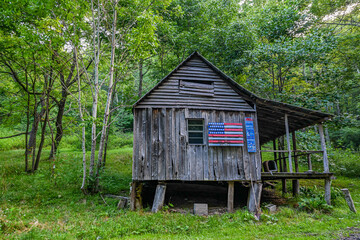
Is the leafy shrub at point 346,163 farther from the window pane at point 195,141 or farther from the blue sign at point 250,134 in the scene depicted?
the window pane at point 195,141

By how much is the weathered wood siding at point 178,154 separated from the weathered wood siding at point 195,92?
1.23ft

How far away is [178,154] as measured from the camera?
9125 mm

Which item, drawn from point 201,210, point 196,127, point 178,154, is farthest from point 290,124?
point 201,210

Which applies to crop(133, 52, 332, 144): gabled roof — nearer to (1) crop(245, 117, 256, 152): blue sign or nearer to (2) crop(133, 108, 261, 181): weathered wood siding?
(1) crop(245, 117, 256, 152): blue sign

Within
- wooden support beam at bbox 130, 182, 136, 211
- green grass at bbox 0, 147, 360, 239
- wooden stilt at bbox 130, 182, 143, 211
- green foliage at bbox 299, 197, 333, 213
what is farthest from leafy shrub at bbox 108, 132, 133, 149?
green foliage at bbox 299, 197, 333, 213

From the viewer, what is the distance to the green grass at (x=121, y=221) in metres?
6.38

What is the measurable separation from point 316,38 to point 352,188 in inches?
364

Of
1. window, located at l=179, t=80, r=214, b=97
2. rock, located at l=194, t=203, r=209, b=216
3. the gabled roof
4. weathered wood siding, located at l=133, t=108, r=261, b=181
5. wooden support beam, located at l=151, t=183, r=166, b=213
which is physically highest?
window, located at l=179, t=80, r=214, b=97

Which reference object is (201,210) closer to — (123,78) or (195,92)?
(195,92)

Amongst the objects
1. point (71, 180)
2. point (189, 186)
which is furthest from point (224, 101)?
point (71, 180)

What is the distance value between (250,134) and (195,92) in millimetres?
3121

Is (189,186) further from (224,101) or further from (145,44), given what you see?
(145,44)

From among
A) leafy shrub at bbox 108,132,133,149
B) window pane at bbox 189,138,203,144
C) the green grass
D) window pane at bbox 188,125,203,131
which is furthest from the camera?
leafy shrub at bbox 108,132,133,149

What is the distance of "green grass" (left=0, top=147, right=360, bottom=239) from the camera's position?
251 inches
